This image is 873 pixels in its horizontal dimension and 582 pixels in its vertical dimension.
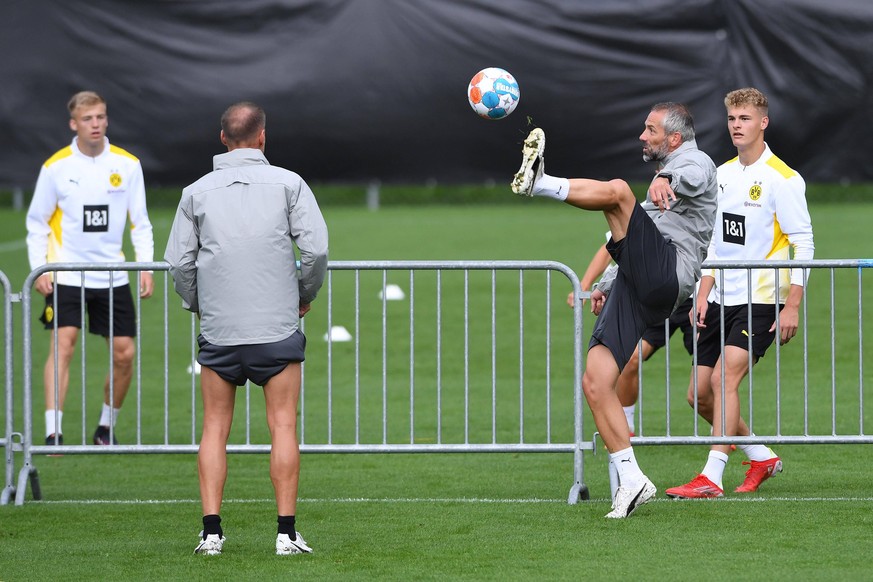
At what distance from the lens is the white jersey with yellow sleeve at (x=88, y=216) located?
959 centimetres

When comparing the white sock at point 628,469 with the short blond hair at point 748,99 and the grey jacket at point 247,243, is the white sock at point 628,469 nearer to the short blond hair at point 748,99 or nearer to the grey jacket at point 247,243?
the grey jacket at point 247,243

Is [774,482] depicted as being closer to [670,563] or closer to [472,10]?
[670,563]

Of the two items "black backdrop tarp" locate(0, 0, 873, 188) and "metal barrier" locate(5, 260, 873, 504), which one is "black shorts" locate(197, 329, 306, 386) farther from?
"black backdrop tarp" locate(0, 0, 873, 188)

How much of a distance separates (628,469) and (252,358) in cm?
193

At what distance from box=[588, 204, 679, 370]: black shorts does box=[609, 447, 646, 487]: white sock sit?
1.39 ft

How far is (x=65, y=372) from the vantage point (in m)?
9.87

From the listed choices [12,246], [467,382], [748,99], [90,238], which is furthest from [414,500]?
[12,246]

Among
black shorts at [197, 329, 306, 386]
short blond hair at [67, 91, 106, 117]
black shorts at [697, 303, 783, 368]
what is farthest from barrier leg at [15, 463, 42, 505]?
black shorts at [697, 303, 783, 368]

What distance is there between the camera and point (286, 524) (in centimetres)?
645

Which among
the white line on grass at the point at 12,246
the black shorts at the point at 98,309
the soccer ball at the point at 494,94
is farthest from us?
the white line on grass at the point at 12,246

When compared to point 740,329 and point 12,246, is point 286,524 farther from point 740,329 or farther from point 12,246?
point 12,246

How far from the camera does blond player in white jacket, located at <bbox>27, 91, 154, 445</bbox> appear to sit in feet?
→ 31.3

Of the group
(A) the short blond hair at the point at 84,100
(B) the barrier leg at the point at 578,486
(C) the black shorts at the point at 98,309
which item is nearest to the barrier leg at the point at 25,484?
(C) the black shorts at the point at 98,309

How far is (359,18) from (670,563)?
3941 millimetres
